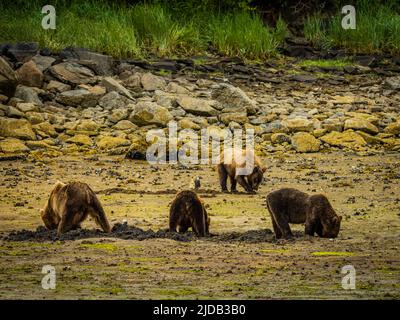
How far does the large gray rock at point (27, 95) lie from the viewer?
2173 centimetres

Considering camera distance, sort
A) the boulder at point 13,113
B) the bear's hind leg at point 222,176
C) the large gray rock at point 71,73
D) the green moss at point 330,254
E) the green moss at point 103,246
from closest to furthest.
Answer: the green moss at point 330,254
the green moss at point 103,246
the bear's hind leg at point 222,176
the boulder at point 13,113
the large gray rock at point 71,73

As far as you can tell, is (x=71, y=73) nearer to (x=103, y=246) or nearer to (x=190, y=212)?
(x=190, y=212)

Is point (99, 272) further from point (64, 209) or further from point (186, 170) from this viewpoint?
point (186, 170)

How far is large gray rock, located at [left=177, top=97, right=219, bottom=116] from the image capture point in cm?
2186

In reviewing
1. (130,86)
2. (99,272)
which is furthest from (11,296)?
(130,86)

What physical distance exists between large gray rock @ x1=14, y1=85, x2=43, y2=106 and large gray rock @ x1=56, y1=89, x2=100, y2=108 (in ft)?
1.66

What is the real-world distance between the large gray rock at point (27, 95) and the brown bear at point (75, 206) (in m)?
10.3

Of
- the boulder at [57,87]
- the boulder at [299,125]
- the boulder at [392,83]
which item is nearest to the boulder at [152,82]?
the boulder at [57,87]

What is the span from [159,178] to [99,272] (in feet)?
24.1

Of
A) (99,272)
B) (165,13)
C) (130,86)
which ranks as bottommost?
(99,272)

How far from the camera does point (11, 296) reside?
852cm

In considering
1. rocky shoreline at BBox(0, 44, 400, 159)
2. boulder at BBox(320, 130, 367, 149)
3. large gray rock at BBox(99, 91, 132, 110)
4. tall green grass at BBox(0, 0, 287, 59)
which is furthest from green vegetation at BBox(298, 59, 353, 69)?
large gray rock at BBox(99, 91, 132, 110)

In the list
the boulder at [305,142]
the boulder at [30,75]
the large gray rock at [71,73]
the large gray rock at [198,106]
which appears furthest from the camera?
the large gray rock at [71,73]

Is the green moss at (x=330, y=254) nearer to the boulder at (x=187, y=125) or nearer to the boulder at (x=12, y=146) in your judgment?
the boulder at (x=12, y=146)
